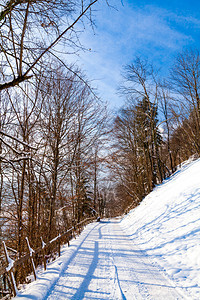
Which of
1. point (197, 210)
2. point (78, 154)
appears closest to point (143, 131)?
point (78, 154)

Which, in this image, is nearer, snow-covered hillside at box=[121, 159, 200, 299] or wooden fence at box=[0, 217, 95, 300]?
wooden fence at box=[0, 217, 95, 300]

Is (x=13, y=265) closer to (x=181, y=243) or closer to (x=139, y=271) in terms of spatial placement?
(x=139, y=271)

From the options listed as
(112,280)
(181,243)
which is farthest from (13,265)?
(181,243)

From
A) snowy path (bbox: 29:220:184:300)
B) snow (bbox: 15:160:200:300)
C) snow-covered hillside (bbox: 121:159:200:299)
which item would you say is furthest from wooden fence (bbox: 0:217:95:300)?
snow-covered hillside (bbox: 121:159:200:299)

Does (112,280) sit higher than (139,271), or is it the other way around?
(112,280)

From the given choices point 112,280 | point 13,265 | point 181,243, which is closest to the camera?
point 13,265

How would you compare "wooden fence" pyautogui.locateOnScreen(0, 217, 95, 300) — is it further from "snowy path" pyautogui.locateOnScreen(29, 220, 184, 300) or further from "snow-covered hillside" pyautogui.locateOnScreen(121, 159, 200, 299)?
"snow-covered hillside" pyautogui.locateOnScreen(121, 159, 200, 299)

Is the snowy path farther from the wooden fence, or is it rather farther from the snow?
the wooden fence

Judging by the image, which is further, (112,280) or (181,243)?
(181,243)

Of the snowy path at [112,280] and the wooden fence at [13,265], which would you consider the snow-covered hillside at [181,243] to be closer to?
the snowy path at [112,280]

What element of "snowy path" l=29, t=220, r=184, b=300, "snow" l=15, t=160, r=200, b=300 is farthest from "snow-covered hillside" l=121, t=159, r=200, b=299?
"snowy path" l=29, t=220, r=184, b=300

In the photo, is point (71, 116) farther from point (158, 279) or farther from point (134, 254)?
point (158, 279)

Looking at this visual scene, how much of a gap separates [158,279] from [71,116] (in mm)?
7179

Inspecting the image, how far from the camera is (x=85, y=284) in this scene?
3941 mm
